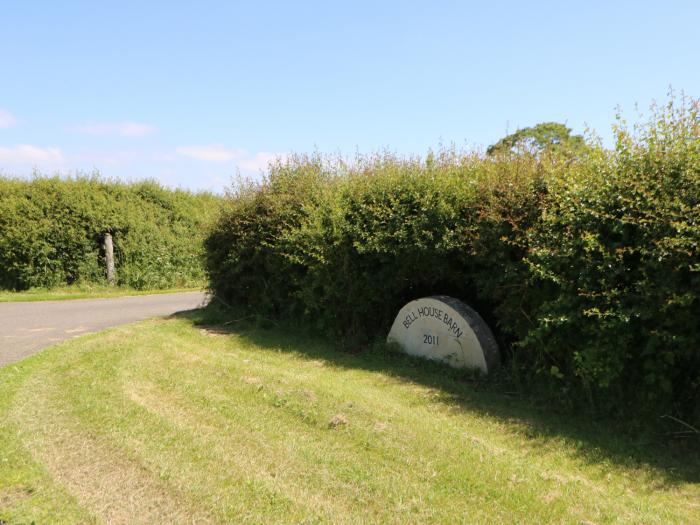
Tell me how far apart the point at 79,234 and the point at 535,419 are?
15471mm

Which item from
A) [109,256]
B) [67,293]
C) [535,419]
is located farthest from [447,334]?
[109,256]

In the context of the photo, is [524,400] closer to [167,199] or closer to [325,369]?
[325,369]

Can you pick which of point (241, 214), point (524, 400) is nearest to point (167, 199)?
point (241, 214)

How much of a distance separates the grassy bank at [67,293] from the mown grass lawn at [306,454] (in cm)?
934

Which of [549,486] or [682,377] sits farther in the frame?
[682,377]

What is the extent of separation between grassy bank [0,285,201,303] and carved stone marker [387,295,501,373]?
1162cm

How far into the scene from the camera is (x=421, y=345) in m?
7.27

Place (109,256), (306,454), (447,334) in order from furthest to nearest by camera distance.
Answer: (109,256)
(447,334)
(306,454)

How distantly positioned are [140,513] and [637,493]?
11.4ft

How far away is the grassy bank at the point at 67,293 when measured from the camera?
15.2 m

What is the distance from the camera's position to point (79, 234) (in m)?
16.8

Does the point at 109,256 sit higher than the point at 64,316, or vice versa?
the point at 109,256

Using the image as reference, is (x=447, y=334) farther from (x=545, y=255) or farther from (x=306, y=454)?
(x=306, y=454)

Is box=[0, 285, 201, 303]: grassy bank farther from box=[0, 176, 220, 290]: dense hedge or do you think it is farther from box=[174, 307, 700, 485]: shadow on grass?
box=[174, 307, 700, 485]: shadow on grass
